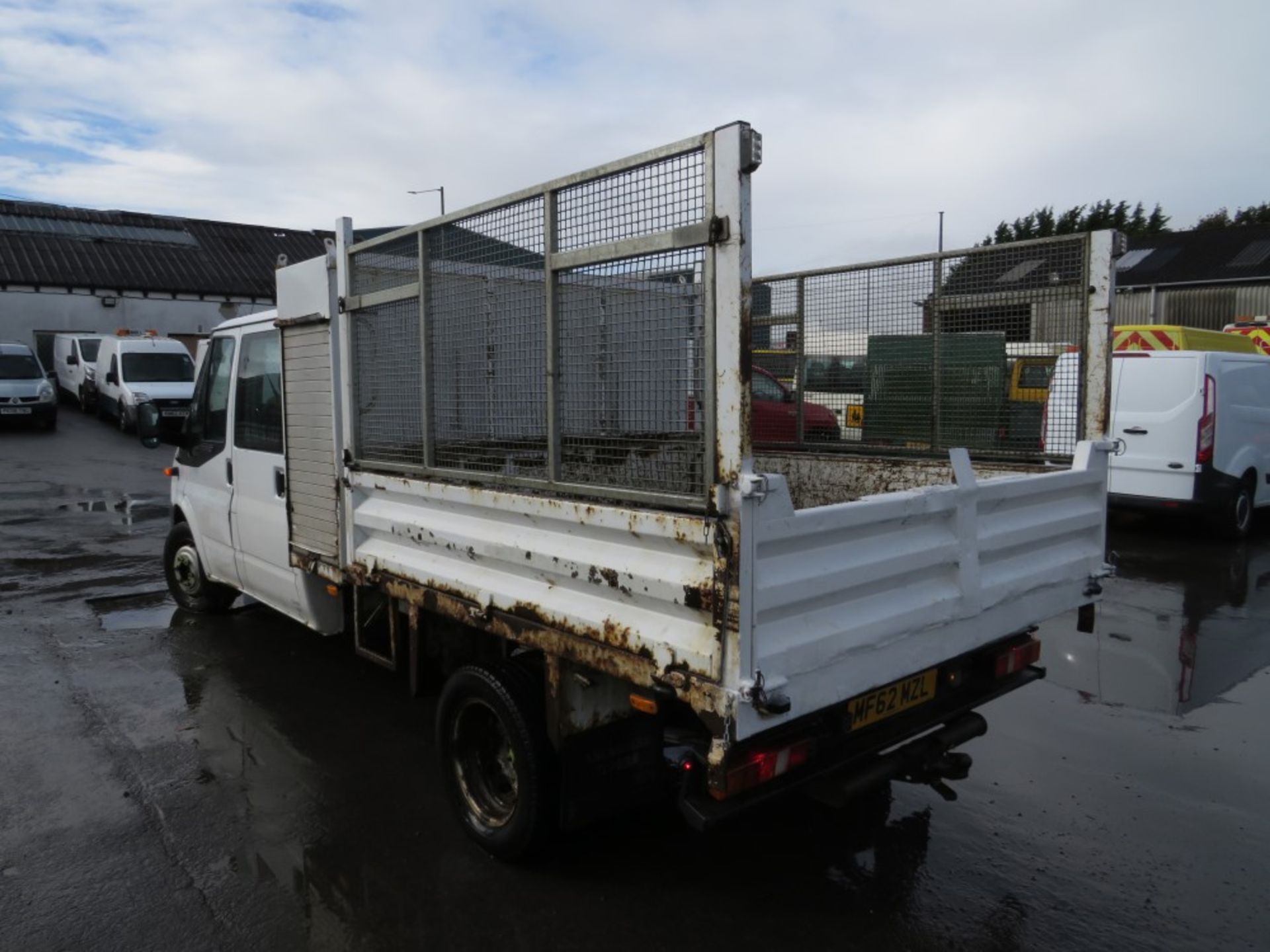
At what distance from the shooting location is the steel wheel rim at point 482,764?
3.61 metres

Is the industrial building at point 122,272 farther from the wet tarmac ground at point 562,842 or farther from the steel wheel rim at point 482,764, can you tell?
the steel wheel rim at point 482,764

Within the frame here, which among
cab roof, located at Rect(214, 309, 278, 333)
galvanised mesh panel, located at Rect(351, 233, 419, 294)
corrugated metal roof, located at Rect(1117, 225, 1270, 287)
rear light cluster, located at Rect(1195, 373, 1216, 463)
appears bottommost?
rear light cluster, located at Rect(1195, 373, 1216, 463)

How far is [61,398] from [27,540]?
18.5m

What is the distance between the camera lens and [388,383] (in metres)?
4.22

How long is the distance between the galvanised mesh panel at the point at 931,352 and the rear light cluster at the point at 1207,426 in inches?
234

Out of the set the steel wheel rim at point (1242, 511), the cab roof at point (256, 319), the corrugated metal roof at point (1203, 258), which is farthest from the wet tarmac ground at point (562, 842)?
the corrugated metal roof at point (1203, 258)

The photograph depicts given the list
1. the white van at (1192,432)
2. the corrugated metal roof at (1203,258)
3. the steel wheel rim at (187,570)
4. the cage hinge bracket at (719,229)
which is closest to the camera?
the cage hinge bracket at (719,229)

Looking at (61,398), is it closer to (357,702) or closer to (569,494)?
(357,702)

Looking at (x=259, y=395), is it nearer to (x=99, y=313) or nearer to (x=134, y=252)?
(x=99, y=313)

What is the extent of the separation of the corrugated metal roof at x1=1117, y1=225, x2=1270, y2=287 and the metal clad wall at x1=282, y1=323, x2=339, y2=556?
103 feet

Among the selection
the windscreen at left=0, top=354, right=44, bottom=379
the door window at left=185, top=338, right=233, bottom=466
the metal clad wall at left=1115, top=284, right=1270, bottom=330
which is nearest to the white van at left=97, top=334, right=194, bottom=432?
the windscreen at left=0, top=354, right=44, bottom=379

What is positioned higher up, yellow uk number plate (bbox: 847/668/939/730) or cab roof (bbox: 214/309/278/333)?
cab roof (bbox: 214/309/278/333)

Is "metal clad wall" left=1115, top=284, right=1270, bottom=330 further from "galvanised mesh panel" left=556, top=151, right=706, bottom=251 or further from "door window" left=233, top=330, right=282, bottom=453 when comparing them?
"galvanised mesh panel" left=556, top=151, right=706, bottom=251

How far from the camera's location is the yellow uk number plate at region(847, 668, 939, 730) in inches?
120
